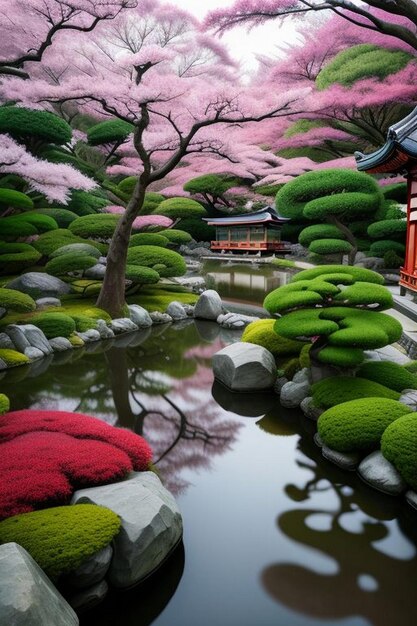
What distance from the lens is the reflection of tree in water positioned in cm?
302

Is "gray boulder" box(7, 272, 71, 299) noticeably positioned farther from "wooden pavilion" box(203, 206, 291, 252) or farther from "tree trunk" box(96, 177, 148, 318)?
"wooden pavilion" box(203, 206, 291, 252)

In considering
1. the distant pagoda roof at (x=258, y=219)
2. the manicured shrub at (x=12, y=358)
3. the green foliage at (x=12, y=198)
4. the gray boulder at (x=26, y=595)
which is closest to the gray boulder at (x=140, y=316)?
the manicured shrub at (x=12, y=358)

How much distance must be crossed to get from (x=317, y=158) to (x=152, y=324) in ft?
58.7

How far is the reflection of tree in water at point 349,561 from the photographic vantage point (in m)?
3.02

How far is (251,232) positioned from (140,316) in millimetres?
15969

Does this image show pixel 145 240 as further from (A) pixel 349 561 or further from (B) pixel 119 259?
(A) pixel 349 561

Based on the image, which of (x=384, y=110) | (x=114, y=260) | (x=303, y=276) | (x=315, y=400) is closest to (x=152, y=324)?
(x=114, y=260)

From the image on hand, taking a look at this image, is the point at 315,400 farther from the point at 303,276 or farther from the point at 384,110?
the point at 384,110

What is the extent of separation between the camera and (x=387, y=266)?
53.7 feet

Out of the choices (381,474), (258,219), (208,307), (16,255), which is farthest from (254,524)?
(258,219)

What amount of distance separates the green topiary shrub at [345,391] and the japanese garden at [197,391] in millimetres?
27

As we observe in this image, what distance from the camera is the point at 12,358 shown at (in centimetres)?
847

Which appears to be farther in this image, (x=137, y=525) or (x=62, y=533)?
(x=137, y=525)

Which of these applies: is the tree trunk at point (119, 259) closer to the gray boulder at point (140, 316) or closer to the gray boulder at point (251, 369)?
the gray boulder at point (140, 316)
